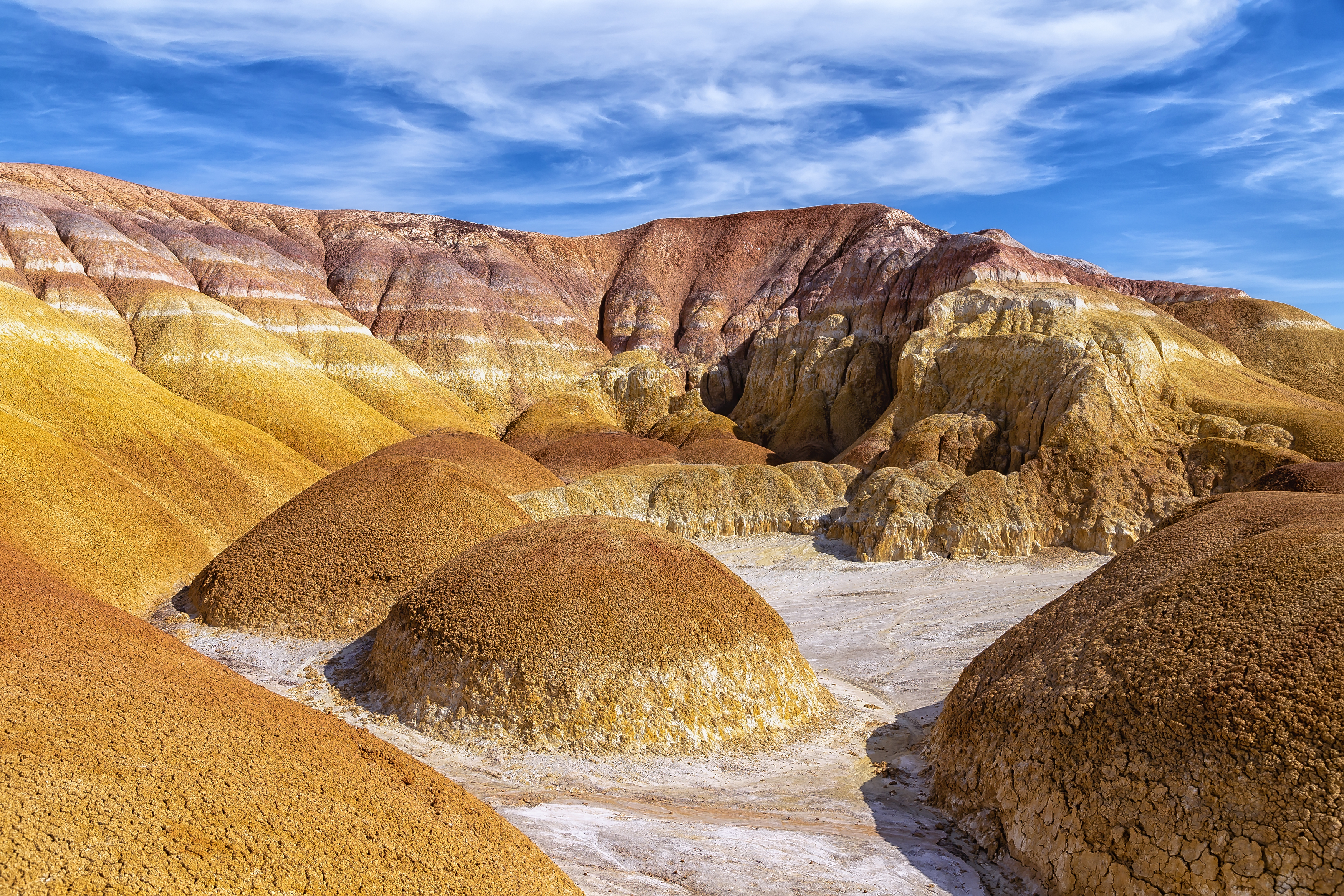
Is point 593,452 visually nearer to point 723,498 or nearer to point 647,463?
point 647,463

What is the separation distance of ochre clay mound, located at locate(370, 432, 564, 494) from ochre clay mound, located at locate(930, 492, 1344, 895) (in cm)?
2734

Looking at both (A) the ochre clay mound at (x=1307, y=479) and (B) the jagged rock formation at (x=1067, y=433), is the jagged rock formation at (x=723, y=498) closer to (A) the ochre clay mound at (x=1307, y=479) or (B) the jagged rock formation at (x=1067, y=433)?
(B) the jagged rock formation at (x=1067, y=433)

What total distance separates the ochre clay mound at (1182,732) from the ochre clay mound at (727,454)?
1849 inches

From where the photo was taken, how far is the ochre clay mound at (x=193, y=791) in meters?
5.05

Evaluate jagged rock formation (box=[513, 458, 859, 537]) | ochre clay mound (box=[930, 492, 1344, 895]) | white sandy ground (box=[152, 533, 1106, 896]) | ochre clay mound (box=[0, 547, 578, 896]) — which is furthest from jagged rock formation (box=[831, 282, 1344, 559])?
ochre clay mound (box=[0, 547, 578, 896])

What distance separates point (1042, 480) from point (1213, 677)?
26341 mm

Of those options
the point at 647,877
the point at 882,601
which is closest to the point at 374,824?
the point at 647,877

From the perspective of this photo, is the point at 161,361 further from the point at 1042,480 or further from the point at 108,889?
the point at 108,889

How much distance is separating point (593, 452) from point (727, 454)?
30.2ft

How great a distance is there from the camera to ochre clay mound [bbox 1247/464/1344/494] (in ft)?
74.6

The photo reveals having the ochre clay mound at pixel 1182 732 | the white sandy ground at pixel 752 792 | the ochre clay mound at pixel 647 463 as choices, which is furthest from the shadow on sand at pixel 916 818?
the ochre clay mound at pixel 647 463

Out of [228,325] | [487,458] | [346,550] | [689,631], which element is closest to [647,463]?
[487,458]

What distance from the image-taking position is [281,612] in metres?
17.6

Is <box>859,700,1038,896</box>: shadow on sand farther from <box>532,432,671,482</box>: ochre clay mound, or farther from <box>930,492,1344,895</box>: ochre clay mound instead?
<box>532,432,671,482</box>: ochre clay mound
